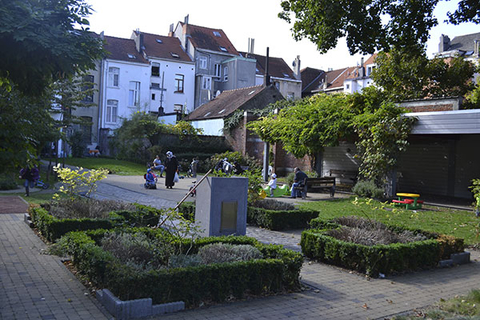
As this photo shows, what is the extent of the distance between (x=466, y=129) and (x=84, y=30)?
13956 millimetres

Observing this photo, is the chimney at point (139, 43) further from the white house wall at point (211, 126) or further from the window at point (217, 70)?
the white house wall at point (211, 126)

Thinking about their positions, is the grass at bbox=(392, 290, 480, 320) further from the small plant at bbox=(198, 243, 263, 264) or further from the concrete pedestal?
the concrete pedestal

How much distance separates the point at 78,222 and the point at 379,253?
593 cm

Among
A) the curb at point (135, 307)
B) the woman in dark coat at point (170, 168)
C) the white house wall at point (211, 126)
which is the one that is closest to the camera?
the curb at point (135, 307)

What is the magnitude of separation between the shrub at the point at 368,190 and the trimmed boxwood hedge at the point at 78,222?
438 inches

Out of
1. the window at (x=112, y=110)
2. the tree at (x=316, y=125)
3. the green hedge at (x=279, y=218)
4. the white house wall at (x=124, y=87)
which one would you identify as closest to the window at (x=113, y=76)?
the white house wall at (x=124, y=87)

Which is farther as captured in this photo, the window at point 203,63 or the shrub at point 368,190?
the window at point 203,63

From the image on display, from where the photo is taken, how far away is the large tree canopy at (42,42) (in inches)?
212

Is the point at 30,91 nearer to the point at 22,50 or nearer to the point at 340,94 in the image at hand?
the point at 22,50

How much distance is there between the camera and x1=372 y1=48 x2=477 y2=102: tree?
940 inches

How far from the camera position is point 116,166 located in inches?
1250

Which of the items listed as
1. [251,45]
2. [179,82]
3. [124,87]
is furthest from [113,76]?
[251,45]

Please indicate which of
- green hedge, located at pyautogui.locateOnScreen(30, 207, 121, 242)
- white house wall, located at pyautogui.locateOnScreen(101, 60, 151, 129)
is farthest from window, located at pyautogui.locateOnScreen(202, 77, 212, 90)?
green hedge, located at pyautogui.locateOnScreen(30, 207, 121, 242)

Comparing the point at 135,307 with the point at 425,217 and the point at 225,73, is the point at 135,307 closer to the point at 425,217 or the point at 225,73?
the point at 425,217
